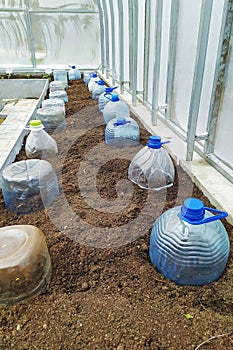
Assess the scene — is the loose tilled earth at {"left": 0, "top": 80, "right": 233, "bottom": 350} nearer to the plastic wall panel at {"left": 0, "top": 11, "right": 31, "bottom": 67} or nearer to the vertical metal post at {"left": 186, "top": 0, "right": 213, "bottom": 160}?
the vertical metal post at {"left": 186, "top": 0, "right": 213, "bottom": 160}

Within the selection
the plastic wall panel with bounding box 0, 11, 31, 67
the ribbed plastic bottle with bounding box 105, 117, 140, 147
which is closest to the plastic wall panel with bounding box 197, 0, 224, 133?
the ribbed plastic bottle with bounding box 105, 117, 140, 147

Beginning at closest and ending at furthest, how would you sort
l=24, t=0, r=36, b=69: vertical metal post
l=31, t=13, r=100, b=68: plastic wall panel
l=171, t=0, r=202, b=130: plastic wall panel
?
l=171, t=0, r=202, b=130: plastic wall panel → l=24, t=0, r=36, b=69: vertical metal post → l=31, t=13, r=100, b=68: plastic wall panel

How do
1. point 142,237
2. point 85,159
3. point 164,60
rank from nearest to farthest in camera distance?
1. point 142,237
2. point 85,159
3. point 164,60

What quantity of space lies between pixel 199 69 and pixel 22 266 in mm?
1509

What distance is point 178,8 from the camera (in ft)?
7.41

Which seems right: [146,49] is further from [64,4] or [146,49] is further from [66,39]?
[64,4]

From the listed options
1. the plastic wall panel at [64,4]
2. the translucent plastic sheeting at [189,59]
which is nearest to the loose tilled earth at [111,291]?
the translucent plastic sheeting at [189,59]

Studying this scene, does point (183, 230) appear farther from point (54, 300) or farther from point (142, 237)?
point (54, 300)

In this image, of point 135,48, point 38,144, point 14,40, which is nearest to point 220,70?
point 38,144

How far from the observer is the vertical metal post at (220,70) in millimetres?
1579

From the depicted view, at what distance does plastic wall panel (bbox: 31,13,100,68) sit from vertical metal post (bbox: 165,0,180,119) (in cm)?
516

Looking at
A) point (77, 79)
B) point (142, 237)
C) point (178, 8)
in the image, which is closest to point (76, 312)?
point (142, 237)

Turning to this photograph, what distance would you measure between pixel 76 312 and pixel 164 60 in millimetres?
2374

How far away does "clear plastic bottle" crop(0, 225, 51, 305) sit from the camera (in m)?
1.03
